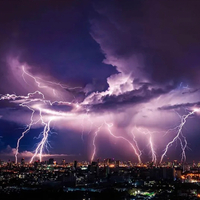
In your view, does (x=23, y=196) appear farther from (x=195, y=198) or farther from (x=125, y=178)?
(x=125, y=178)

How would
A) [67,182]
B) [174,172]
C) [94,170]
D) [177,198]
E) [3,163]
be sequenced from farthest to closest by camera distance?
[3,163]
[94,170]
[174,172]
[67,182]
[177,198]

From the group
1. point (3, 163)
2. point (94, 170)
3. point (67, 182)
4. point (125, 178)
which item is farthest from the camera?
point (3, 163)

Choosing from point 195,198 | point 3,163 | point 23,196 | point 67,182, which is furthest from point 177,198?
point 3,163

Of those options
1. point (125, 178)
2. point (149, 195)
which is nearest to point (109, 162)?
point (125, 178)

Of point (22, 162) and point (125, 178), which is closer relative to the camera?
point (125, 178)

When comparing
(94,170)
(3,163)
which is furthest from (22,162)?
(94,170)

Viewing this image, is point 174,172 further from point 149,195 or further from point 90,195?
point 90,195

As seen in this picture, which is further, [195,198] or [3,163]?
[3,163]

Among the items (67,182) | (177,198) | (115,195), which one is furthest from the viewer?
(67,182)

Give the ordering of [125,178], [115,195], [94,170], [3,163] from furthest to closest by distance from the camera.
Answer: [3,163] < [94,170] < [125,178] < [115,195]

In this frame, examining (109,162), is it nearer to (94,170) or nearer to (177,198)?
(94,170)
